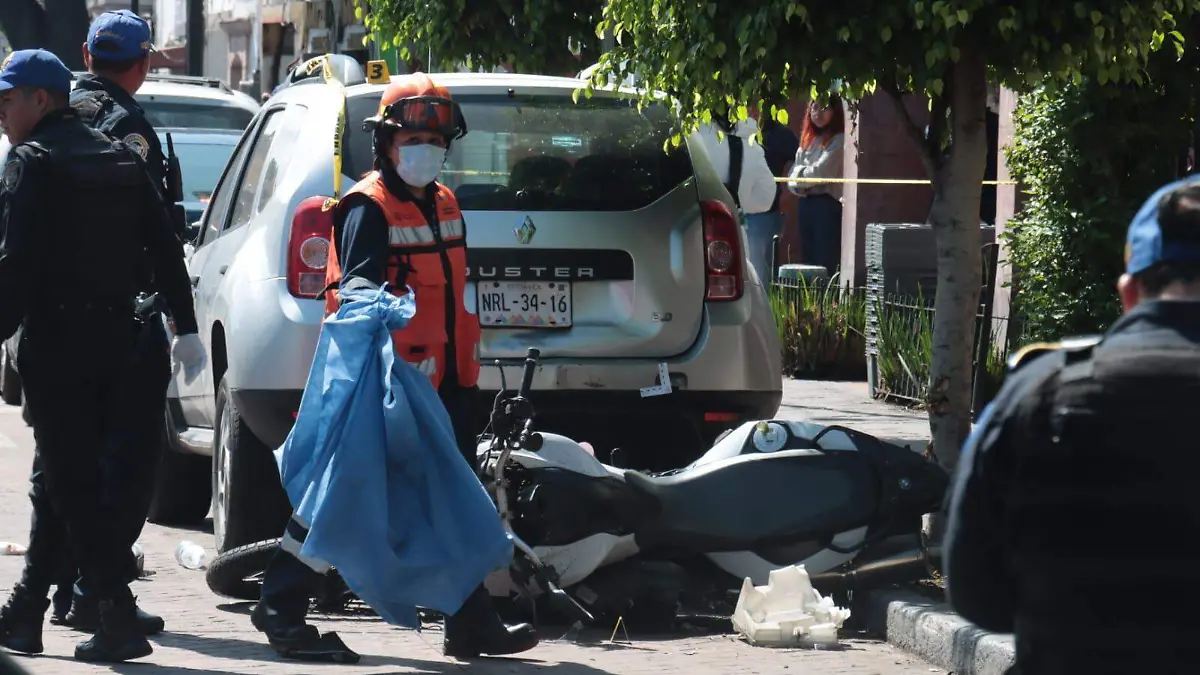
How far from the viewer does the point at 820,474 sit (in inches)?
268

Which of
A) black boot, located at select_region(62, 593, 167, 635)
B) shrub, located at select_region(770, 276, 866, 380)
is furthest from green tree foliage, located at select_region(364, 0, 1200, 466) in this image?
shrub, located at select_region(770, 276, 866, 380)

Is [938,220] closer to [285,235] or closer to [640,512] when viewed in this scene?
[640,512]

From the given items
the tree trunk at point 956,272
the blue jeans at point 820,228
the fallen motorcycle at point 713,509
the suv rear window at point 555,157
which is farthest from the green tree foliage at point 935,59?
the blue jeans at point 820,228

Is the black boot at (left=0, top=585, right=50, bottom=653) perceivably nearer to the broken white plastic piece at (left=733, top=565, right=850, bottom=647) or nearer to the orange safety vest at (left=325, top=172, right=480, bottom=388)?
the orange safety vest at (left=325, top=172, right=480, bottom=388)

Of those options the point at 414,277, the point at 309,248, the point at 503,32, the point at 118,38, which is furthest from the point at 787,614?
the point at 503,32

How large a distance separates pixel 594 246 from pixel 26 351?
1.96 metres

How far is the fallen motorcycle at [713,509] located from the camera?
6531 mm

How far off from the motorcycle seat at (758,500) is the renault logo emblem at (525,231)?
0.90m

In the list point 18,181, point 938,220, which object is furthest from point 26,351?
point 938,220

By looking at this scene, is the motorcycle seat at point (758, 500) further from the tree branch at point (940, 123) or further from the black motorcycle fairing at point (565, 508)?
the tree branch at point (940, 123)

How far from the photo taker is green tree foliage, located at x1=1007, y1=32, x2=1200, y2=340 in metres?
10.3

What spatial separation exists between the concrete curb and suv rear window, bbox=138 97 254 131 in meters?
10.6

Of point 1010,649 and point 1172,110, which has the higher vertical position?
point 1172,110

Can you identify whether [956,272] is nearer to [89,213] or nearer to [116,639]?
[89,213]
